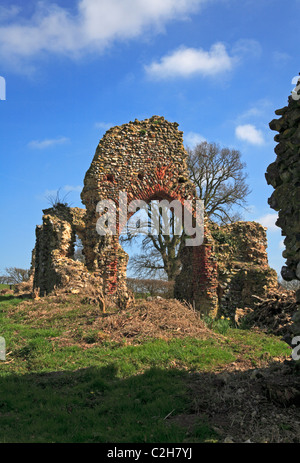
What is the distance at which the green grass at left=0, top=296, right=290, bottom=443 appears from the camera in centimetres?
458

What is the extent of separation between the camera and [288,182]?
233 inches

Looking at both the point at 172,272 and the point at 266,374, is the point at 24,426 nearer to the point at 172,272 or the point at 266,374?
the point at 266,374

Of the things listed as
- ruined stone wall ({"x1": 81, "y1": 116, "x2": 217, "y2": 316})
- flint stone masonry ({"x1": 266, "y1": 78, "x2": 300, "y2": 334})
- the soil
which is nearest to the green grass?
the soil

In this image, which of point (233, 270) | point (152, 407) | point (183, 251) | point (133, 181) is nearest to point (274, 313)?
point (233, 270)

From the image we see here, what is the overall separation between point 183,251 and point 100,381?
9344 millimetres

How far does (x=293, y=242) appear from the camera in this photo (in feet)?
18.7

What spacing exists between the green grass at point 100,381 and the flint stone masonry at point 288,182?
228cm

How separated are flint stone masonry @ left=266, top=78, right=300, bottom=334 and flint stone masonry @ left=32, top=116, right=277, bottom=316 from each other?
305 inches

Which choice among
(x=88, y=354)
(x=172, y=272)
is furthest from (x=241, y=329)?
(x=172, y=272)

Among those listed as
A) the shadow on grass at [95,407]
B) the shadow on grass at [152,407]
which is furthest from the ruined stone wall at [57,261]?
the shadow on grass at [152,407]

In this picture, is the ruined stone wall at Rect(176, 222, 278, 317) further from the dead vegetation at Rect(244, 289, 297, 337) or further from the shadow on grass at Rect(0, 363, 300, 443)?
the shadow on grass at Rect(0, 363, 300, 443)

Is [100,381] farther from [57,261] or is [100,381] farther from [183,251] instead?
[183,251]
